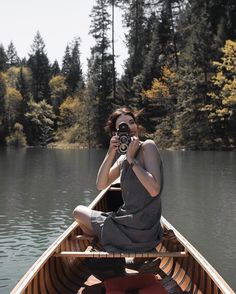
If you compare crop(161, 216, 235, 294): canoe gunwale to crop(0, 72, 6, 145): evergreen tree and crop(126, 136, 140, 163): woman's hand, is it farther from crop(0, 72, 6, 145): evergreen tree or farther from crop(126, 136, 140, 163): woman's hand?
crop(0, 72, 6, 145): evergreen tree

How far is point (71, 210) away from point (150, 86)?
42879 mm

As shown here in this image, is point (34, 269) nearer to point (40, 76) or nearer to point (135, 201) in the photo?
point (135, 201)

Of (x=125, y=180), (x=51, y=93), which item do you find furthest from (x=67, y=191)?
(x=51, y=93)

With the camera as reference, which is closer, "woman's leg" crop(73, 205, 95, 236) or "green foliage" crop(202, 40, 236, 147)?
"woman's leg" crop(73, 205, 95, 236)

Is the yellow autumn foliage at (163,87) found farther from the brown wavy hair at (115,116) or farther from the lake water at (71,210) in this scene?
the brown wavy hair at (115,116)

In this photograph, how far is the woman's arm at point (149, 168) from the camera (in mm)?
4645

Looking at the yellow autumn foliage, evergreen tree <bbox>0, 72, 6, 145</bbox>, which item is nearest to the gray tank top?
the yellow autumn foliage

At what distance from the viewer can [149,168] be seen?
4.73 metres

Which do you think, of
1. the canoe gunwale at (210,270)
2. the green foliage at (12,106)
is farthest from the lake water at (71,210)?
the green foliage at (12,106)

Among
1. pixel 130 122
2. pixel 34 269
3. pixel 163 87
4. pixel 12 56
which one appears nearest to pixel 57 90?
pixel 12 56

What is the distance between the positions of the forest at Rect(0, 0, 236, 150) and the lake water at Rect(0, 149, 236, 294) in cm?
2236

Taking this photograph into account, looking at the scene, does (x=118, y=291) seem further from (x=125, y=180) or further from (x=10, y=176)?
(x=10, y=176)

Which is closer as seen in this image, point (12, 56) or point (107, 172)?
point (107, 172)

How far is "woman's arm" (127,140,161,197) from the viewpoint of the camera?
4645mm
